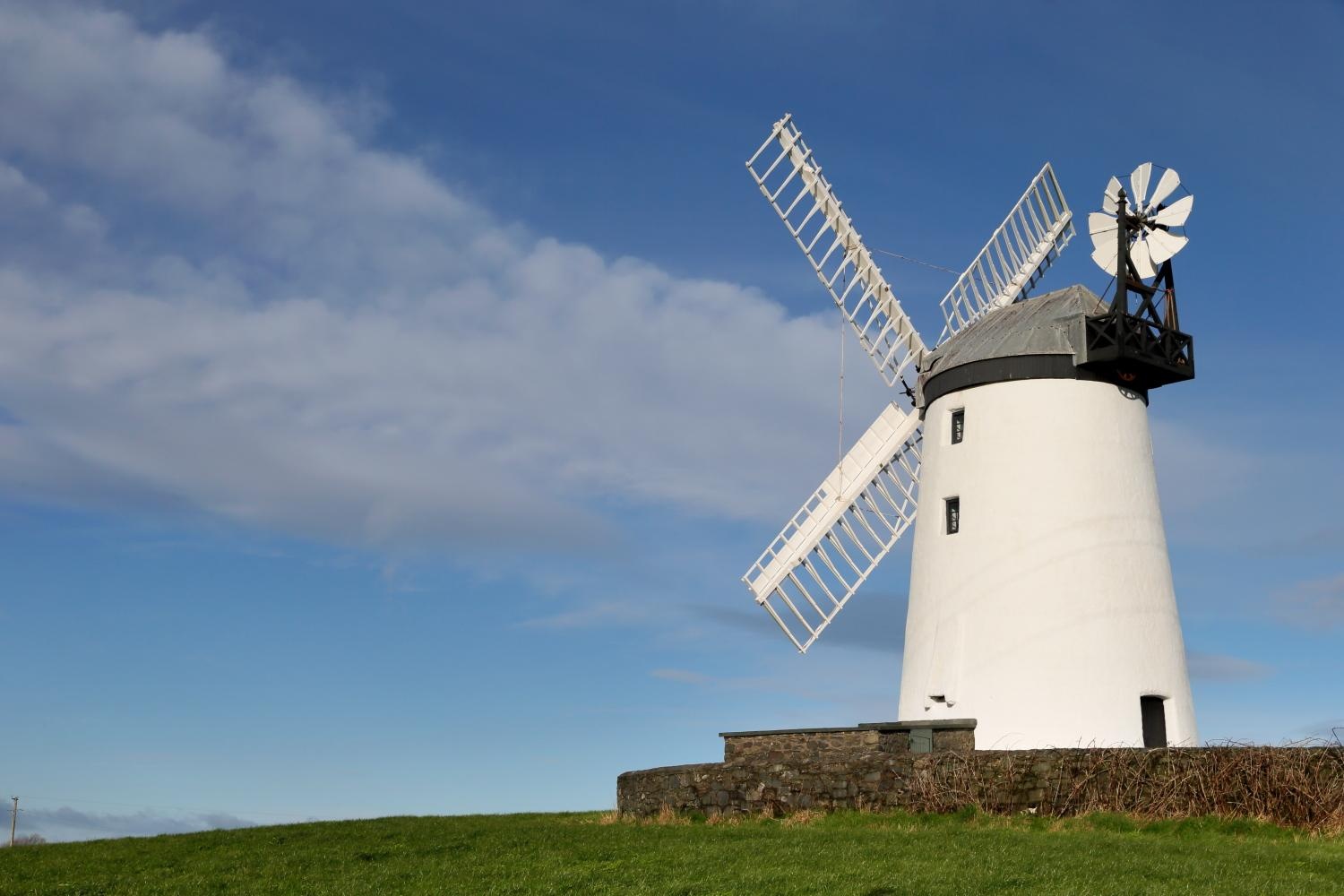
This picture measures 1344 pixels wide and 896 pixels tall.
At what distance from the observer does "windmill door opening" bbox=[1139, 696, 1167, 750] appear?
22.7 meters

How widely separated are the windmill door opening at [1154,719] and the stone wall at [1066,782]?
5.70 meters

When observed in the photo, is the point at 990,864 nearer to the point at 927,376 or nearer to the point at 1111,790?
the point at 1111,790

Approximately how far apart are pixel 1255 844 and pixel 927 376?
1235cm

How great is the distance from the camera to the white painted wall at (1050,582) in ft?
72.7

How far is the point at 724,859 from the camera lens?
533 inches

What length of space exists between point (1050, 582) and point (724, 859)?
36.4ft

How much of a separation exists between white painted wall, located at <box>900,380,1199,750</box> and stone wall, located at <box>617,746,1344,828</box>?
4555 millimetres

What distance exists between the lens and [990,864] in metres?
12.9

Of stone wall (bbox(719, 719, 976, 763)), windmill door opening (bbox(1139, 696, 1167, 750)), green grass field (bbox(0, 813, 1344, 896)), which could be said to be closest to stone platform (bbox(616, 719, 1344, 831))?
green grass field (bbox(0, 813, 1344, 896))

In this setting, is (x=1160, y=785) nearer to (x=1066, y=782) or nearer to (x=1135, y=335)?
(x=1066, y=782)

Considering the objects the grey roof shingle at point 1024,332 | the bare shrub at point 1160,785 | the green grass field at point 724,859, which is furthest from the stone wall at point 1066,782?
the grey roof shingle at point 1024,332

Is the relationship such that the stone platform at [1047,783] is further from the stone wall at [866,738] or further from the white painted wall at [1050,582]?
the white painted wall at [1050,582]

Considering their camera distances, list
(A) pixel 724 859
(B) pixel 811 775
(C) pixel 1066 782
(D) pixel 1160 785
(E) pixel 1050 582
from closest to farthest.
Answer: (A) pixel 724 859 < (D) pixel 1160 785 < (C) pixel 1066 782 < (B) pixel 811 775 < (E) pixel 1050 582

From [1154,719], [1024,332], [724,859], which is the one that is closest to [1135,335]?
[1024,332]
